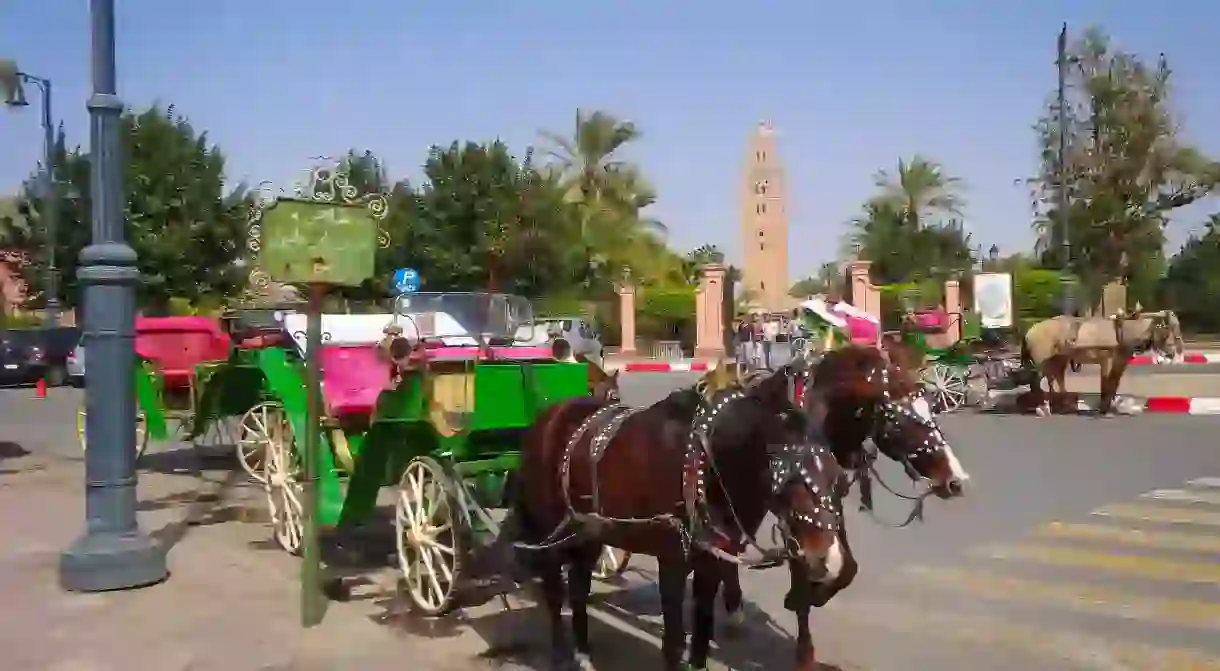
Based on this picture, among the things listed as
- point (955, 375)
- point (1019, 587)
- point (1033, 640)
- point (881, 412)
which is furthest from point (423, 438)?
point (955, 375)

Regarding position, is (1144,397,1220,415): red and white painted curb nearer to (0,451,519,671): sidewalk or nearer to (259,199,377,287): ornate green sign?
(0,451,519,671): sidewalk

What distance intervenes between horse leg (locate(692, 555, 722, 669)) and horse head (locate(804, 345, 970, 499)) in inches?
31.9

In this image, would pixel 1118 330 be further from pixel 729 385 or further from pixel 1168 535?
pixel 729 385

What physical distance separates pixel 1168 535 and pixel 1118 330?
9548mm

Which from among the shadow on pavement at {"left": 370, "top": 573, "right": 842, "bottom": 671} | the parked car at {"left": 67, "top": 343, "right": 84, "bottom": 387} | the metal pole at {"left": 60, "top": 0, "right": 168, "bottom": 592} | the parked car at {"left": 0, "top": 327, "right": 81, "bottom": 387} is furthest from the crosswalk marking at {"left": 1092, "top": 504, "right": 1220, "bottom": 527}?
the parked car at {"left": 0, "top": 327, "right": 81, "bottom": 387}

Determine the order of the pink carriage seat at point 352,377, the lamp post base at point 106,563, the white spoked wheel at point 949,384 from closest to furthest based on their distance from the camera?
the lamp post base at point 106,563
the pink carriage seat at point 352,377
the white spoked wheel at point 949,384

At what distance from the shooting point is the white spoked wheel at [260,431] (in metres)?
8.50

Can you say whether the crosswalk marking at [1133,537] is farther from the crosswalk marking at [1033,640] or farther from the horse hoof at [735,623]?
the horse hoof at [735,623]

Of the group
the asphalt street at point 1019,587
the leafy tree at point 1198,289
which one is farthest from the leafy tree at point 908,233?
the asphalt street at point 1019,587

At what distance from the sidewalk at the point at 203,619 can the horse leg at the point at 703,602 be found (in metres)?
1.24

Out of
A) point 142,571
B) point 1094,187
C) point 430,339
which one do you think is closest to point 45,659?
point 142,571

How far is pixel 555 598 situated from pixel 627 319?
108ft

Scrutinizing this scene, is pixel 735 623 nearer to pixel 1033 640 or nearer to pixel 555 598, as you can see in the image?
pixel 555 598

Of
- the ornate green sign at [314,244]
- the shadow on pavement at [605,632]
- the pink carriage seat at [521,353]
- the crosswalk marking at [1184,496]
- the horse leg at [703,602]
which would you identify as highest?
the ornate green sign at [314,244]
